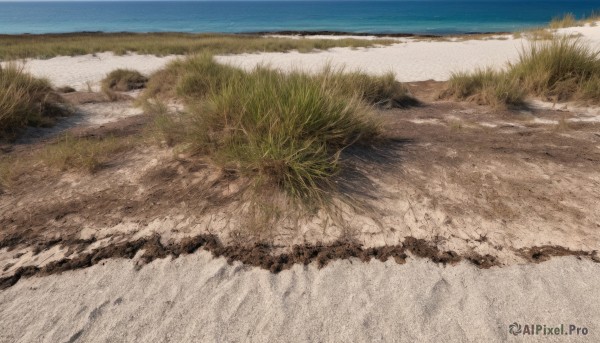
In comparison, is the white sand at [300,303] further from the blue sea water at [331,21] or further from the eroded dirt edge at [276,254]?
the blue sea water at [331,21]

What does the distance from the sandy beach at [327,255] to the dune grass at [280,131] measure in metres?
0.21

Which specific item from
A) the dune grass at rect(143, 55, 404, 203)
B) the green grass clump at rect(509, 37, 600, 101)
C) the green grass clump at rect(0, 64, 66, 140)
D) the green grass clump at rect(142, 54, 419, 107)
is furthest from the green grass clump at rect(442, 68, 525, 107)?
the green grass clump at rect(0, 64, 66, 140)

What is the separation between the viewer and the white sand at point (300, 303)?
1.83 meters

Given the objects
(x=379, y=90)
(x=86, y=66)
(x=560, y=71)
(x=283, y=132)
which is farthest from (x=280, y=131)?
(x=86, y=66)

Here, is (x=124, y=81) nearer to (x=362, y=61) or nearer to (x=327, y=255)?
(x=362, y=61)

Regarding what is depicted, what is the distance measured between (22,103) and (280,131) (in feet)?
13.7

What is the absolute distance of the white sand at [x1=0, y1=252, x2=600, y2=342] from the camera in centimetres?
183

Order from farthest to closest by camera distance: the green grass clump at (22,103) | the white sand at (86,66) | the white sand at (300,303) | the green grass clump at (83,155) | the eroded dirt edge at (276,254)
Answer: the white sand at (86,66)
the green grass clump at (22,103)
the green grass clump at (83,155)
the eroded dirt edge at (276,254)
the white sand at (300,303)

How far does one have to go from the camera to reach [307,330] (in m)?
1.84

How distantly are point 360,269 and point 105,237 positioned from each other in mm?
1750

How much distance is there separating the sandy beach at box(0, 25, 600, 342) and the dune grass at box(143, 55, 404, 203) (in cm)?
21

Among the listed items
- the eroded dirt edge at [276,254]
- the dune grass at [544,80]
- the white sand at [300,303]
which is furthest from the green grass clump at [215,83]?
the white sand at [300,303]

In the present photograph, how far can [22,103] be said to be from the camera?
5.02 metres

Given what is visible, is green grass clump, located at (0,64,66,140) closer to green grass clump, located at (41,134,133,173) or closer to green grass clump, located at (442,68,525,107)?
green grass clump, located at (41,134,133,173)
